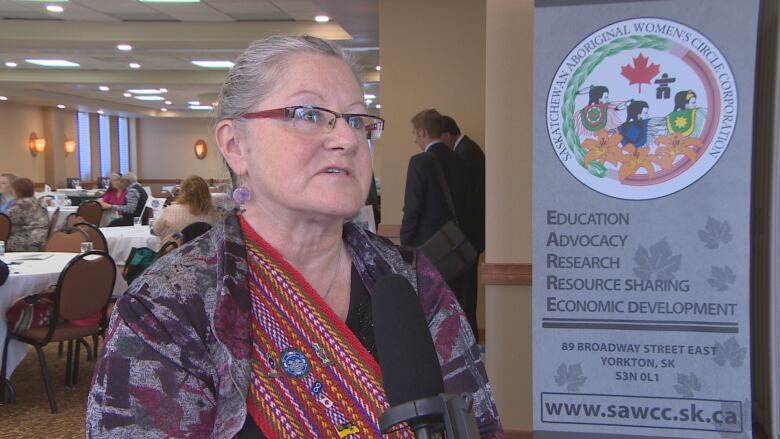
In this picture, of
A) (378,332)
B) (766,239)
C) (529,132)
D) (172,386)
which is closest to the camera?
(378,332)

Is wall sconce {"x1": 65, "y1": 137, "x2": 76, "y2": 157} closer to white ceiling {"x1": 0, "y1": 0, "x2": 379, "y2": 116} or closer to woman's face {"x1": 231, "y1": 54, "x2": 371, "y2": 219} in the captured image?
white ceiling {"x1": 0, "y1": 0, "x2": 379, "y2": 116}

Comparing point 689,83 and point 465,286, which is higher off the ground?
point 689,83

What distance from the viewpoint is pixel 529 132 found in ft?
11.0

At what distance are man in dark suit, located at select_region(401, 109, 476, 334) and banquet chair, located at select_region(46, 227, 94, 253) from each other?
120 inches

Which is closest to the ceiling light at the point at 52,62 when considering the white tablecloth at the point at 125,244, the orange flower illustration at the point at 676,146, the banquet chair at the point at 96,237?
the white tablecloth at the point at 125,244

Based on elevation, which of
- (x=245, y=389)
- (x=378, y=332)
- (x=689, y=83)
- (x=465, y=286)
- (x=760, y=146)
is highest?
(x=689, y=83)

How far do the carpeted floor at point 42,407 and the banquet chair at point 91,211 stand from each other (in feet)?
15.4

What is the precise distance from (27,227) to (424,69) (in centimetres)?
398

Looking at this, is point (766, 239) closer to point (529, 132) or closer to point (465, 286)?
point (529, 132)

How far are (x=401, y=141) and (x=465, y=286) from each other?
6.50ft

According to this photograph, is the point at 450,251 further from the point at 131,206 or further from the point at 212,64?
the point at 212,64

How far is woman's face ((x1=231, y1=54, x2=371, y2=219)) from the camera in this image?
1.19 m

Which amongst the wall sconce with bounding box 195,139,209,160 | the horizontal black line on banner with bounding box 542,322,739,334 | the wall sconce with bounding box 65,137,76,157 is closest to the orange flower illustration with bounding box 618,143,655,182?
the horizontal black line on banner with bounding box 542,322,739,334

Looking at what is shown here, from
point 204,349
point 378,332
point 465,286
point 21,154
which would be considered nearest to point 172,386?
point 204,349
